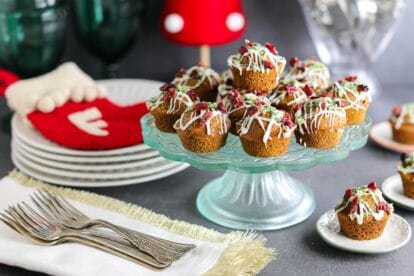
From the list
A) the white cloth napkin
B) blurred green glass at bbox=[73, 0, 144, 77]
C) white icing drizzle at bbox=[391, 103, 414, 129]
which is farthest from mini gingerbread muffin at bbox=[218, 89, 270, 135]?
blurred green glass at bbox=[73, 0, 144, 77]

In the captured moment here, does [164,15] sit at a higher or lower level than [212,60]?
higher

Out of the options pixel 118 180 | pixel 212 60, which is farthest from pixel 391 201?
pixel 212 60

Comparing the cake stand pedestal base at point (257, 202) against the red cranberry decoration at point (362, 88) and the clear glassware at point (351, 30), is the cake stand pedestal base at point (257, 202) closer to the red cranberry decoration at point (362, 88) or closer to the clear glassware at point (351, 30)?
the red cranberry decoration at point (362, 88)

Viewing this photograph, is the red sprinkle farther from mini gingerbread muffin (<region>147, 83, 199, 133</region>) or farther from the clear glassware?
the clear glassware

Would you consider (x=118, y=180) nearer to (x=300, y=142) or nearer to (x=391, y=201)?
(x=300, y=142)

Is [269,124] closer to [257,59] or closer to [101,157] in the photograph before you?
[257,59]

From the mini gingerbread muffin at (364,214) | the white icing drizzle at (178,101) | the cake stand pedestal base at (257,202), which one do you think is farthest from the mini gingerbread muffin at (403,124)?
the white icing drizzle at (178,101)

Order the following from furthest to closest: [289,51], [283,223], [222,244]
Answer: [289,51], [283,223], [222,244]

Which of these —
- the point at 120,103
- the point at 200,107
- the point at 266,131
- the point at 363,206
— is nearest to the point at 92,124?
the point at 120,103
